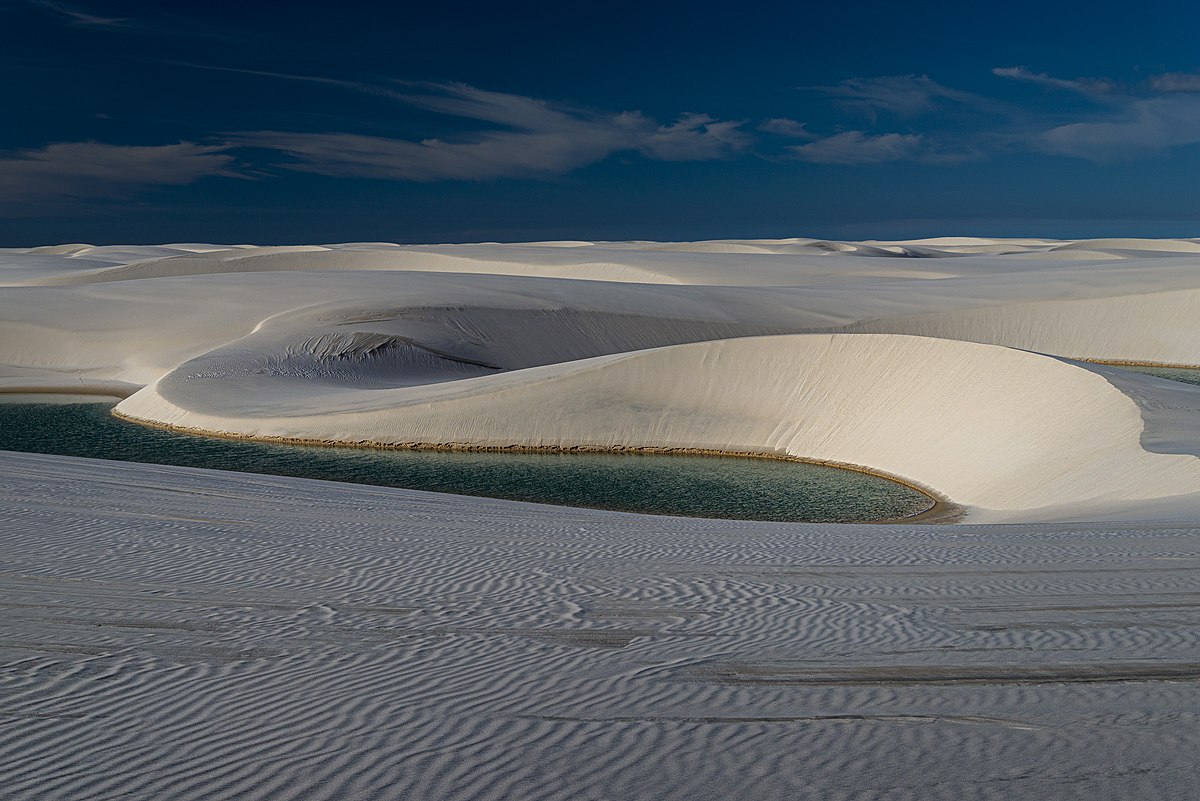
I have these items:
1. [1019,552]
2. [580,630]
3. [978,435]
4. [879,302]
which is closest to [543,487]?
[978,435]

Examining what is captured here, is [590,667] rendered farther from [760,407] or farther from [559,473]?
Result: [760,407]

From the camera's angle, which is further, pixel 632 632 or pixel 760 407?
pixel 760 407

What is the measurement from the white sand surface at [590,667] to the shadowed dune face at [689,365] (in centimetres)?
432

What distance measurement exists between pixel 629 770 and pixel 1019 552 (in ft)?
15.5

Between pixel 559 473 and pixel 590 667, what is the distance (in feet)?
41.6

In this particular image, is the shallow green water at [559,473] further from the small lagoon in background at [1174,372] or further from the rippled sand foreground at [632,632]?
the small lagoon in background at [1174,372]

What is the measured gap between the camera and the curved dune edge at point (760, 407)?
1666 centimetres

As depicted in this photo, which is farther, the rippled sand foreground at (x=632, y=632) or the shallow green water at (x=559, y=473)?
the shallow green water at (x=559, y=473)

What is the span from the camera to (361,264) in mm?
59438

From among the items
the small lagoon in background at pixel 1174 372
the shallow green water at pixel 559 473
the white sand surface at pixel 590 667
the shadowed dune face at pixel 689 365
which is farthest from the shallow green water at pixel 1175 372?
the white sand surface at pixel 590 667

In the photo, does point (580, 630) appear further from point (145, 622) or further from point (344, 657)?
point (145, 622)

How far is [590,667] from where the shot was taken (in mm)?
4648

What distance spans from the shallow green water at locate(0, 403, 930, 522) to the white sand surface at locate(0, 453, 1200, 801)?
6.30 metres

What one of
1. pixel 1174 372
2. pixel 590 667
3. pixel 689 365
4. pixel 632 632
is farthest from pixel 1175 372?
pixel 590 667
